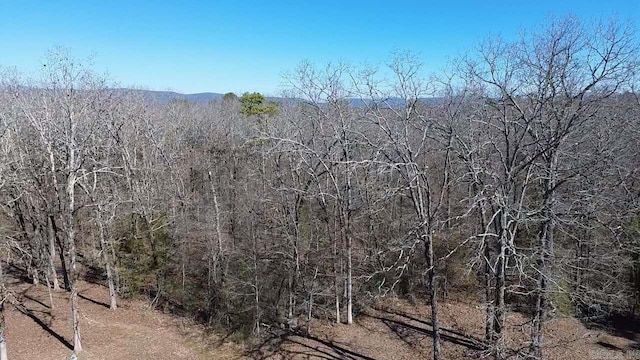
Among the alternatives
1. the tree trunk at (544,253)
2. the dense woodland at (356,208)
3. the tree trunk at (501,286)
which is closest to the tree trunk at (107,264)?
the dense woodland at (356,208)

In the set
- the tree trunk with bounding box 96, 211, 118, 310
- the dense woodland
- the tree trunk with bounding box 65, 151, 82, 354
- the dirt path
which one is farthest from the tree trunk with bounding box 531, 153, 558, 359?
the tree trunk with bounding box 96, 211, 118, 310

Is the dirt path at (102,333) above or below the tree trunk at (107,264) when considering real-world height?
below

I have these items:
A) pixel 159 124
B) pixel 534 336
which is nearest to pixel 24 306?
pixel 159 124

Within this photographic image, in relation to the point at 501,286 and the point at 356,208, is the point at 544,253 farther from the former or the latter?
the point at 356,208

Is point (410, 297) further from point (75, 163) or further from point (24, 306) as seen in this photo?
point (24, 306)

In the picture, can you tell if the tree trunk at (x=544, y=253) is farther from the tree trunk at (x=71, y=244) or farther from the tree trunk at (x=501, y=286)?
the tree trunk at (x=71, y=244)

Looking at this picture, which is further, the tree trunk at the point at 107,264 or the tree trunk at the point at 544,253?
the tree trunk at the point at 107,264
